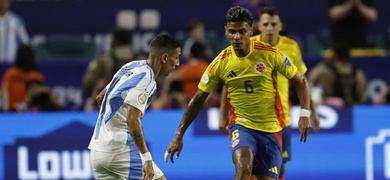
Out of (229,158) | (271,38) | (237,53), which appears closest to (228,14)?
(237,53)

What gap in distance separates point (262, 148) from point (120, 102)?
61.4 inches

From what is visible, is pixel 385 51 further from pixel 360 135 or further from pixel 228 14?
pixel 228 14

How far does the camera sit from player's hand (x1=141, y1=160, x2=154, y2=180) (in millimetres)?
9695

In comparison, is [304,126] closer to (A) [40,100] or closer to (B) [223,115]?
(B) [223,115]

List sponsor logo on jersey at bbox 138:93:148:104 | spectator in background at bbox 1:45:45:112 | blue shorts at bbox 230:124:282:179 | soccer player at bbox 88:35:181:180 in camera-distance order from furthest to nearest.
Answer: spectator in background at bbox 1:45:45:112 → blue shorts at bbox 230:124:282:179 → soccer player at bbox 88:35:181:180 → sponsor logo on jersey at bbox 138:93:148:104

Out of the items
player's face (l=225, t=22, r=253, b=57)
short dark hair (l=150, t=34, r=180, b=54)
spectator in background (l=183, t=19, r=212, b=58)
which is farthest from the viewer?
spectator in background (l=183, t=19, r=212, b=58)

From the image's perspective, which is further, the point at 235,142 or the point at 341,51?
the point at 341,51

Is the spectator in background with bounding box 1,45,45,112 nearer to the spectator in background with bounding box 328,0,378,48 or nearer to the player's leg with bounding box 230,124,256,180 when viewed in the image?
the spectator in background with bounding box 328,0,378,48

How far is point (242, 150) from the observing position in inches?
424

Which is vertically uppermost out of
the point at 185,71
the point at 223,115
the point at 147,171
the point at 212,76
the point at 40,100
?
the point at 185,71

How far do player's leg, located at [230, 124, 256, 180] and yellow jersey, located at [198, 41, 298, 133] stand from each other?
0.09 metres

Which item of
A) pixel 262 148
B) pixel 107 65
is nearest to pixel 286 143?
pixel 262 148

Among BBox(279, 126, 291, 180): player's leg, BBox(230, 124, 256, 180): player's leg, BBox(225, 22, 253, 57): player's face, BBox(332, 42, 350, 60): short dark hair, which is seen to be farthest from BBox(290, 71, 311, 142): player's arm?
BBox(332, 42, 350, 60): short dark hair

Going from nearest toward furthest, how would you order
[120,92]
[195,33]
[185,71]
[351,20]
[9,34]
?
[120,92] < [185,71] < [195,33] < [351,20] < [9,34]
